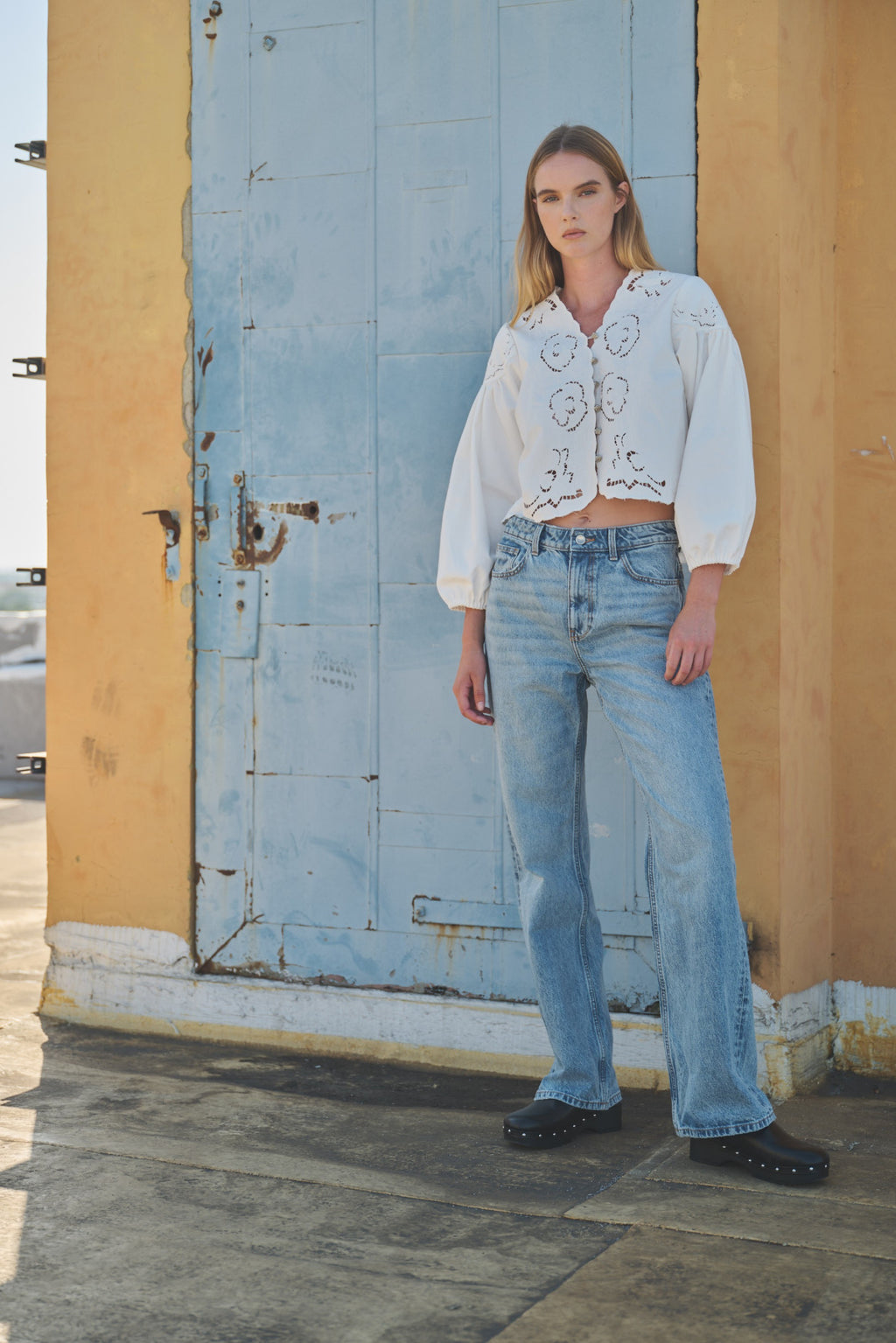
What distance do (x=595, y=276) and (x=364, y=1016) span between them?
1757mm

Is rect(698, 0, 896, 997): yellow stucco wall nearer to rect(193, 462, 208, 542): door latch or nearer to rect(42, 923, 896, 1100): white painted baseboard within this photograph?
rect(42, 923, 896, 1100): white painted baseboard

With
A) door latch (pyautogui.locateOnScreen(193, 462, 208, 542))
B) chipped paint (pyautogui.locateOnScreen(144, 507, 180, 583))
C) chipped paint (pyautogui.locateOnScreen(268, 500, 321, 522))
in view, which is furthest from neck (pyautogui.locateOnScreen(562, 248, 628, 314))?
chipped paint (pyautogui.locateOnScreen(144, 507, 180, 583))

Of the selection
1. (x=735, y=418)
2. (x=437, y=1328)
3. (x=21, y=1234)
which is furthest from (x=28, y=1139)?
(x=735, y=418)

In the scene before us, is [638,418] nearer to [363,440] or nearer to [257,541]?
[363,440]

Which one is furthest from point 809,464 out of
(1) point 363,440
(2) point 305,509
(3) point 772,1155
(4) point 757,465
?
(3) point 772,1155

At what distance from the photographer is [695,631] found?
2.37 m

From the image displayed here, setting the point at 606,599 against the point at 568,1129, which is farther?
the point at 568,1129

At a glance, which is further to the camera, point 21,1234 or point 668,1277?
point 21,1234

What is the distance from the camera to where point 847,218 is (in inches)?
120

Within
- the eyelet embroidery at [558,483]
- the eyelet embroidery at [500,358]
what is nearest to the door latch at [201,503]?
the eyelet embroidery at [500,358]

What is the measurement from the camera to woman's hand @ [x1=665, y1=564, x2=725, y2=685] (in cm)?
237

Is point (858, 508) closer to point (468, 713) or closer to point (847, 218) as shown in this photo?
point (847, 218)

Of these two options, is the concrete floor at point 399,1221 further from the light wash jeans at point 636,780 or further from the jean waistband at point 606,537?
the jean waistband at point 606,537

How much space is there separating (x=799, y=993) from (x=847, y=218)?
5.54 ft
